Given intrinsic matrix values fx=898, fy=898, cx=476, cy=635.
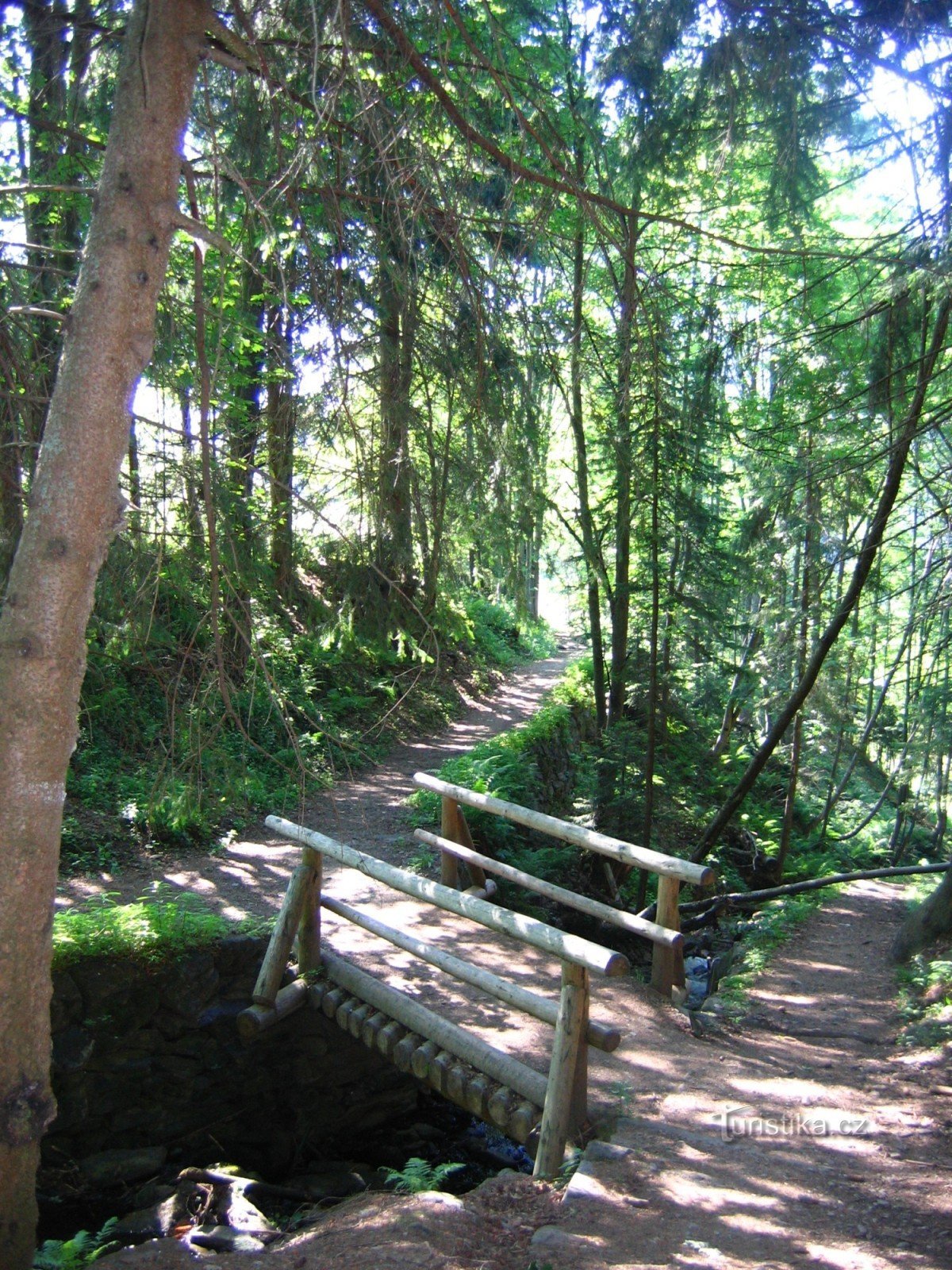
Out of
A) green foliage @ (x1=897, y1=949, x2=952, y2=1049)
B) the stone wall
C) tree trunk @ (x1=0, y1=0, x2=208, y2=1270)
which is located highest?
tree trunk @ (x1=0, y1=0, x2=208, y2=1270)

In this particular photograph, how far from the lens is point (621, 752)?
11.2 m

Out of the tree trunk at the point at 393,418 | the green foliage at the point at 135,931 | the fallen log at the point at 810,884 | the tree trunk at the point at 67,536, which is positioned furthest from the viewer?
the fallen log at the point at 810,884

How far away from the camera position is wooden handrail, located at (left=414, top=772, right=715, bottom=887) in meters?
5.57

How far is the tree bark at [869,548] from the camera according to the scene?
6.66m

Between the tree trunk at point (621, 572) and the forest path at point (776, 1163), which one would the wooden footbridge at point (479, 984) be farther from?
the tree trunk at point (621, 572)

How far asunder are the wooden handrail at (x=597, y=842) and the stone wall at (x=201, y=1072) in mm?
1985

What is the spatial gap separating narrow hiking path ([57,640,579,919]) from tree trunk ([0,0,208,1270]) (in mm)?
1456

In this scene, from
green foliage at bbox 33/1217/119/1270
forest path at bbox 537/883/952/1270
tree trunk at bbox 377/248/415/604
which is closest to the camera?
forest path at bbox 537/883/952/1270

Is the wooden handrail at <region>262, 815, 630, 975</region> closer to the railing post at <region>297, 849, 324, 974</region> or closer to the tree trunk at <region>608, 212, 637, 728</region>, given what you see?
the railing post at <region>297, 849, 324, 974</region>

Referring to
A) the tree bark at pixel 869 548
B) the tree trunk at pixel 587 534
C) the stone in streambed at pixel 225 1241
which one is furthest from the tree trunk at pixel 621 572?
the stone in streambed at pixel 225 1241

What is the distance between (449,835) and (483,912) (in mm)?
2694

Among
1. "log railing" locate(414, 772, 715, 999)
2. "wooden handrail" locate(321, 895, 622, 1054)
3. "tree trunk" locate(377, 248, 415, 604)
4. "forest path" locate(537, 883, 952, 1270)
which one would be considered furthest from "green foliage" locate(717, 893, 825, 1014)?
"tree trunk" locate(377, 248, 415, 604)

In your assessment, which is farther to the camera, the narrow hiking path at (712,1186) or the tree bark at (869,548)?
the tree bark at (869,548)

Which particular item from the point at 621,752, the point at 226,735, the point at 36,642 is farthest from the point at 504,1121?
the point at 226,735
